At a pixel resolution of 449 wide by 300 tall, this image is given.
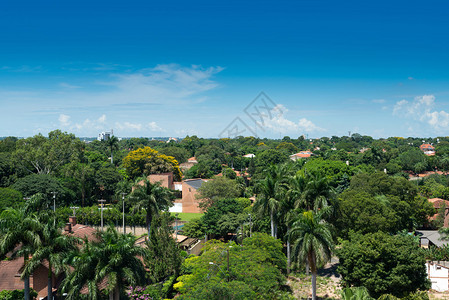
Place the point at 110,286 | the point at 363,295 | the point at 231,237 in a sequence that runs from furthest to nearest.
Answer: the point at 231,237, the point at 363,295, the point at 110,286

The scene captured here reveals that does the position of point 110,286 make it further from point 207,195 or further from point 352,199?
point 207,195

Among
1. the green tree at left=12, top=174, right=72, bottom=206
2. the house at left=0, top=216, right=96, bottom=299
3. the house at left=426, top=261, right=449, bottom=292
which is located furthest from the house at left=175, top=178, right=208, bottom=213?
the house at left=426, top=261, right=449, bottom=292

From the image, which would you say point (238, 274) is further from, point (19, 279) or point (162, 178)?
point (162, 178)

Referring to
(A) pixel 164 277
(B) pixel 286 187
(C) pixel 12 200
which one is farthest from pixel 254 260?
(C) pixel 12 200

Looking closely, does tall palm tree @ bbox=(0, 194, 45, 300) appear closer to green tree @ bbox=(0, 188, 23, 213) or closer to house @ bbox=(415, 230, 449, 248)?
green tree @ bbox=(0, 188, 23, 213)

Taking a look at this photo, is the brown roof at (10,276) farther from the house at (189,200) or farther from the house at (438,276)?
the house at (189,200)
